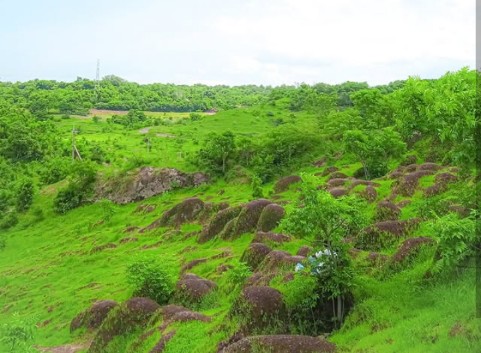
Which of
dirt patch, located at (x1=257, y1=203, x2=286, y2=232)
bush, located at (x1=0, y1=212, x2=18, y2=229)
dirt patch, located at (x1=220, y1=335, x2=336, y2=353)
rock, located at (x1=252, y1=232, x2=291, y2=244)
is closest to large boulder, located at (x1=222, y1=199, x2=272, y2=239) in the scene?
dirt patch, located at (x1=257, y1=203, x2=286, y2=232)

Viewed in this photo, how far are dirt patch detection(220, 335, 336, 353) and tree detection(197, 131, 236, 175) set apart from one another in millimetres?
67938

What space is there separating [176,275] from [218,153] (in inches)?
2011

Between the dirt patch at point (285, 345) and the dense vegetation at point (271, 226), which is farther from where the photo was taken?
the dense vegetation at point (271, 226)

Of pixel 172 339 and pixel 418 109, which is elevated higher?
pixel 418 109

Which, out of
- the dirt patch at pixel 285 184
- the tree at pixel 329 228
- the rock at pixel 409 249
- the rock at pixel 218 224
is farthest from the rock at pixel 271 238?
the dirt patch at pixel 285 184

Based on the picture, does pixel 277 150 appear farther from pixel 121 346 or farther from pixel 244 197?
pixel 121 346

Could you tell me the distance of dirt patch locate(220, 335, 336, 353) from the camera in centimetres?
1600

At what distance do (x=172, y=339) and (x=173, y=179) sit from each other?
209 ft

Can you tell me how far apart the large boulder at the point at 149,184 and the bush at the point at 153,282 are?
52233 millimetres

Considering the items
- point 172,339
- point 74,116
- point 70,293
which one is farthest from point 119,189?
point 74,116

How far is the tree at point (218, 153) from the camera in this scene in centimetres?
8431

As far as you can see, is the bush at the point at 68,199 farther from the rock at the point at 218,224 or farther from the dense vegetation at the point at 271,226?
Result: the rock at the point at 218,224

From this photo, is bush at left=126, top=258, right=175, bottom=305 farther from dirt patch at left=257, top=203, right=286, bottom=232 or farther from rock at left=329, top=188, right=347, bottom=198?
rock at left=329, top=188, right=347, bottom=198

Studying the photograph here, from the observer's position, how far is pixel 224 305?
26297 millimetres
